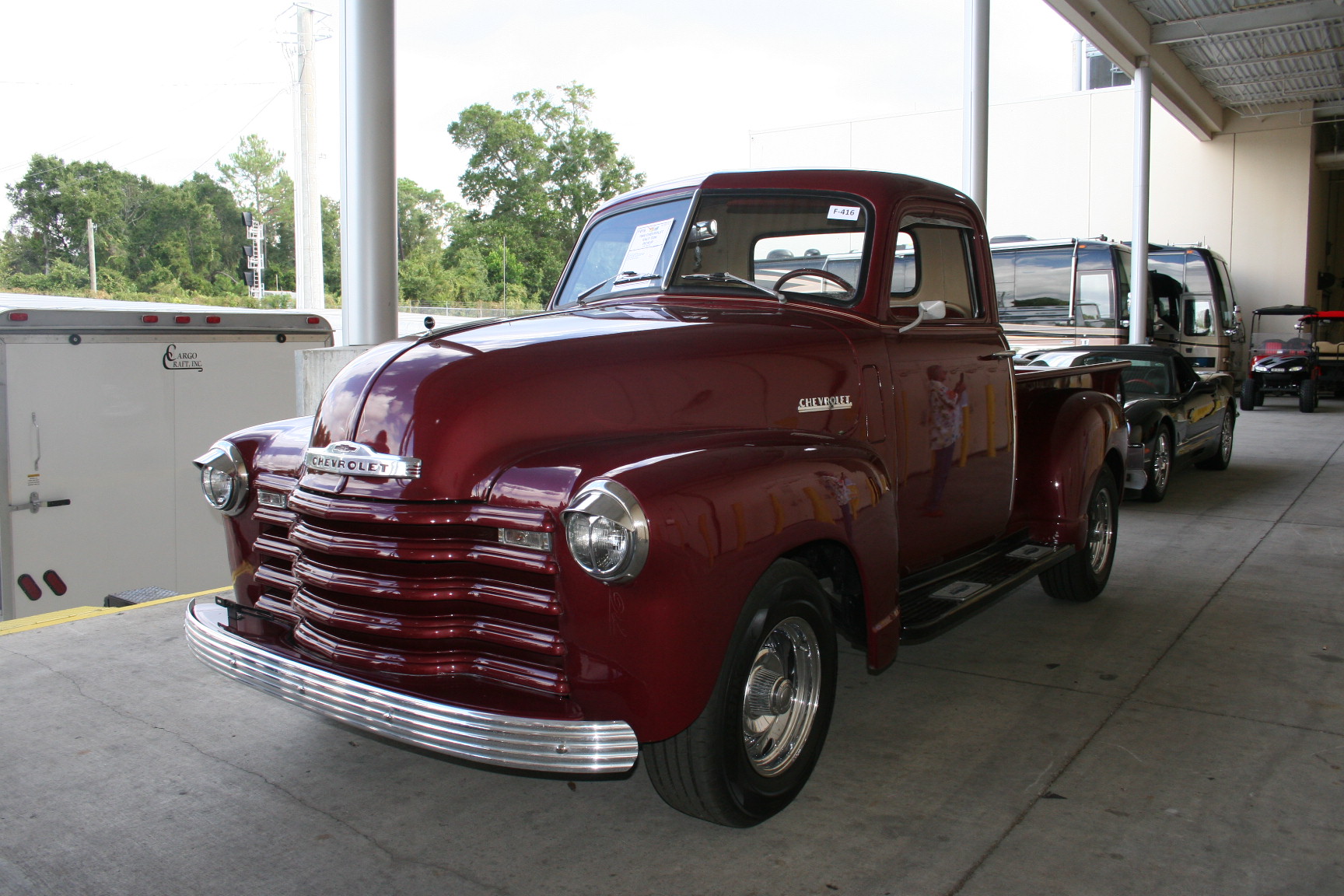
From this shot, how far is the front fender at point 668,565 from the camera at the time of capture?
8.05 ft

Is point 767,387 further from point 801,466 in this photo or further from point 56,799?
point 56,799

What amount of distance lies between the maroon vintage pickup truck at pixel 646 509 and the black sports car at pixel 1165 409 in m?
4.99

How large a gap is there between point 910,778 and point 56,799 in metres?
2.66

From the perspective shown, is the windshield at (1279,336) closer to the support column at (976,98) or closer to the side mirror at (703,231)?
the support column at (976,98)

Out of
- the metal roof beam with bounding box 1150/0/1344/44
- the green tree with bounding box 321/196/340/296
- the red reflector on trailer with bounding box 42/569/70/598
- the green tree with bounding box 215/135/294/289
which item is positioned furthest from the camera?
the green tree with bounding box 215/135/294/289

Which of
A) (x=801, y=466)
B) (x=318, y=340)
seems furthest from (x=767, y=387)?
(x=318, y=340)

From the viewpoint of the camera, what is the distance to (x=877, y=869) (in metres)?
2.71

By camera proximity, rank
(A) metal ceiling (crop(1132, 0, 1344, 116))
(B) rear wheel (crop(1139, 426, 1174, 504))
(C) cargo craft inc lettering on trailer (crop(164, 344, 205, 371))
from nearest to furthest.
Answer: (C) cargo craft inc lettering on trailer (crop(164, 344, 205, 371)) → (B) rear wheel (crop(1139, 426, 1174, 504)) → (A) metal ceiling (crop(1132, 0, 1344, 116))

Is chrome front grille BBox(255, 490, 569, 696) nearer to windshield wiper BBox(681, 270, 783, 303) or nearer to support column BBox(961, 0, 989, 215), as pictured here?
windshield wiper BBox(681, 270, 783, 303)

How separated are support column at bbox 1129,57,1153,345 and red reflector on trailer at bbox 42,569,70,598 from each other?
14618 millimetres

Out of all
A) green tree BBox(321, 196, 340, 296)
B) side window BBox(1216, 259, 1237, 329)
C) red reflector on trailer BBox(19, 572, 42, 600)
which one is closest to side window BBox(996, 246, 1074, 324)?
side window BBox(1216, 259, 1237, 329)

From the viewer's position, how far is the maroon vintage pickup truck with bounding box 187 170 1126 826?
248cm

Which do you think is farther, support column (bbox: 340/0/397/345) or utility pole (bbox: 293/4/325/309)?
utility pole (bbox: 293/4/325/309)

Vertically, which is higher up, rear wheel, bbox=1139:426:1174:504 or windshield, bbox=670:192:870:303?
windshield, bbox=670:192:870:303
